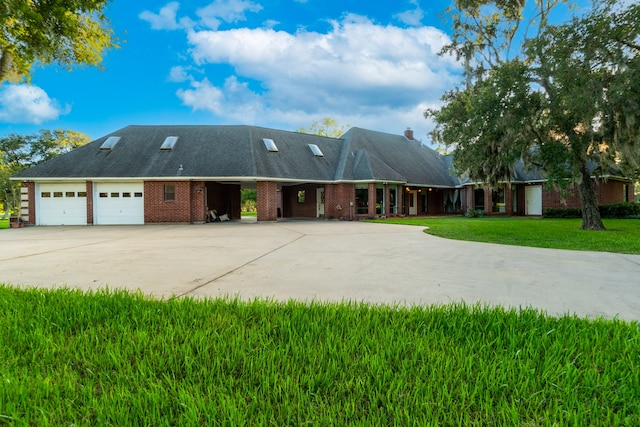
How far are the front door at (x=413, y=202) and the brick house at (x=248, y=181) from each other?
10 centimetres

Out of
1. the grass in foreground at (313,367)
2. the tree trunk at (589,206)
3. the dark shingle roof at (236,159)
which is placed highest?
the dark shingle roof at (236,159)

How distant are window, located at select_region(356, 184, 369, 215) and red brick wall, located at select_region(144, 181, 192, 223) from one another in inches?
439

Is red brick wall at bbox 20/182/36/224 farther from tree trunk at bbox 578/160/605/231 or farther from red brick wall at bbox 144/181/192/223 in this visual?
tree trunk at bbox 578/160/605/231

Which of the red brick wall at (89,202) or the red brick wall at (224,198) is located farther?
the red brick wall at (224,198)

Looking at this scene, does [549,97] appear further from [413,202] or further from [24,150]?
[24,150]

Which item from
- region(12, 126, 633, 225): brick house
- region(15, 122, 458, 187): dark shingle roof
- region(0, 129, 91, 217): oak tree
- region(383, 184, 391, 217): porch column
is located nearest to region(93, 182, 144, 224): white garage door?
region(12, 126, 633, 225): brick house

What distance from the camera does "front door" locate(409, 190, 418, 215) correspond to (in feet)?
87.4

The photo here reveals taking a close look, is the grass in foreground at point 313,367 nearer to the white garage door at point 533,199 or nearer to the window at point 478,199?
the white garage door at point 533,199

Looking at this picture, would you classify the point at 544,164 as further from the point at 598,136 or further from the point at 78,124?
the point at 78,124

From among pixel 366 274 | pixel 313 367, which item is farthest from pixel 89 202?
pixel 313 367

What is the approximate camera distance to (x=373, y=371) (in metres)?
2.07

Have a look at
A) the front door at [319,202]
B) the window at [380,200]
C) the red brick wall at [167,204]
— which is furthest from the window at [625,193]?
the red brick wall at [167,204]

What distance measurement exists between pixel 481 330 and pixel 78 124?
42.5 m

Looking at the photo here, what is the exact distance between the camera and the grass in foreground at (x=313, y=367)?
1688mm
